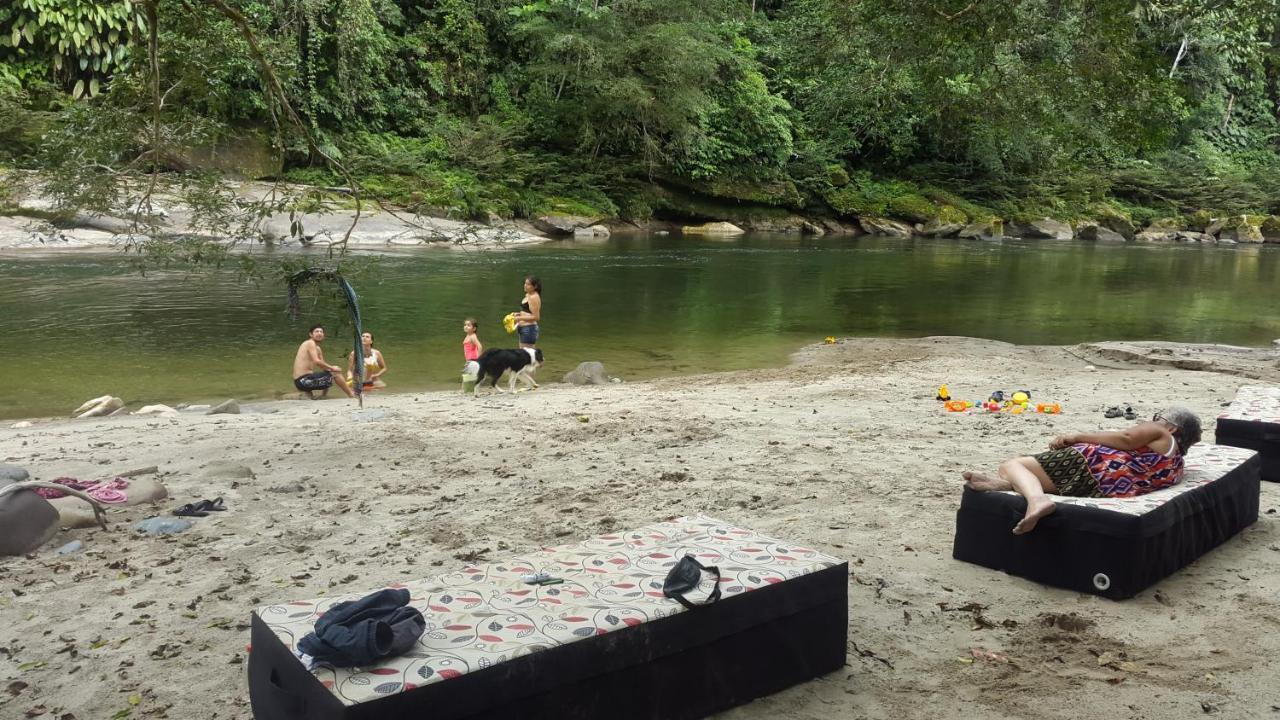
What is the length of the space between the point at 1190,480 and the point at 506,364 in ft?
27.6

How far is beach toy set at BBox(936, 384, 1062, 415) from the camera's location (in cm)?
915

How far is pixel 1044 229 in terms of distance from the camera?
4572 centimetres

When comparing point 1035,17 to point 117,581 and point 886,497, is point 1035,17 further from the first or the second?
point 117,581

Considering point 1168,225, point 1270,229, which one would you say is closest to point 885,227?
point 1168,225

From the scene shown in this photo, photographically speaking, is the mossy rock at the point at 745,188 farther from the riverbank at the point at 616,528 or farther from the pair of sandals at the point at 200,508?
the pair of sandals at the point at 200,508

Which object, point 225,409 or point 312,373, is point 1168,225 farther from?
point 225,409

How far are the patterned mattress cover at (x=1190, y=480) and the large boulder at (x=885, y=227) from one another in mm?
40166

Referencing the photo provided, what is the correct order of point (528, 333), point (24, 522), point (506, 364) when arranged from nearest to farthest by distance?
point (24, 522) < point (506, 364) < point (528, 333)

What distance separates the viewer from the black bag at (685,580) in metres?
3.35

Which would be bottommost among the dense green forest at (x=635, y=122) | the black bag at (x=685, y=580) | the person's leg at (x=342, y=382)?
the person's leg at (x=342, y=382)

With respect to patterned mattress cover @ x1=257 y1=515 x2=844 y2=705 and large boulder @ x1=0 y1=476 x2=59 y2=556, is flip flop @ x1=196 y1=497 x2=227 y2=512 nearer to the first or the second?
large boulder @ x1=0 y1=476 x2=59 y2=556

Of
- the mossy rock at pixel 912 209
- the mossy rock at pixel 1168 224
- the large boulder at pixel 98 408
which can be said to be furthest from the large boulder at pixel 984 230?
the large boulder at pixel 98 408

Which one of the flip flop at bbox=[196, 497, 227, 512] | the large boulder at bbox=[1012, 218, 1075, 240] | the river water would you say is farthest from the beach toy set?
the large boulder at bbox=[1012, 218, 1075, 240]

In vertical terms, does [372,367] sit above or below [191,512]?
below
